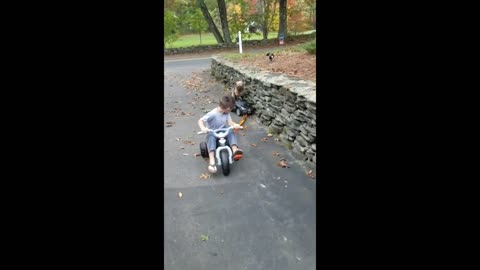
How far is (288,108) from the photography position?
583 cm

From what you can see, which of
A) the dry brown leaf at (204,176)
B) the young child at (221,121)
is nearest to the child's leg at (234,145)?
the young child at (221,121)

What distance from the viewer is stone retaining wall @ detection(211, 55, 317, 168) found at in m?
4.99

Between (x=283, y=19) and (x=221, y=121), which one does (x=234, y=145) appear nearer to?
(x=221, y=121)

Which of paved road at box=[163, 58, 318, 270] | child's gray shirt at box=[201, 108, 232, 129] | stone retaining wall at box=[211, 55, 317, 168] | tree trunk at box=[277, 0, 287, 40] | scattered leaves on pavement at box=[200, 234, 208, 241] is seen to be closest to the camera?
paved road at box=[163, 58, 318, 270]

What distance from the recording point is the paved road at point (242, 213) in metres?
3.09

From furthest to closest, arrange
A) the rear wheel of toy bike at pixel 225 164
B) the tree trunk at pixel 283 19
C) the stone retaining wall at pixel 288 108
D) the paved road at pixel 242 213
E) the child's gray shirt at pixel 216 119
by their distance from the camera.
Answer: the tree trunk at pixel 283 19, the child's gray shirt at pixel 216 119, the stone retaining wall at pixel 288 108, the rear wheel of toy bike at pixel 225 164, the paved road at pixel 242 213

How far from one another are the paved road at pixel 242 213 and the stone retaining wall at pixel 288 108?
9.7 inches

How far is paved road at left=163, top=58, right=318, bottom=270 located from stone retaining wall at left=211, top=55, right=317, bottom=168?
0.25 m

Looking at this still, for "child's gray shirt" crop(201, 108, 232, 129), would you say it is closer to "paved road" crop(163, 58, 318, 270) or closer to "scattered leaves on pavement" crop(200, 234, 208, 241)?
"paved road" crop(163, 58, 318, 270)

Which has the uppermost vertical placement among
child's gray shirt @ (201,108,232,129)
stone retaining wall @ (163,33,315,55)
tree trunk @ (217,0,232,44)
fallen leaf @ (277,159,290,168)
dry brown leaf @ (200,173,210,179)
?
tree trunk @ (217,0,232,44)

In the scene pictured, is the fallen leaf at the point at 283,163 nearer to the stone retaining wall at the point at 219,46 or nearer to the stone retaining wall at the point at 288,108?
the stone retaining wall at the point at 288,108

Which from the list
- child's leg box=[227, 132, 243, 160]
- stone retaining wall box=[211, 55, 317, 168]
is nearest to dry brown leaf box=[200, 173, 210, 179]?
child's leg box=[227, 132, 243, 160]
